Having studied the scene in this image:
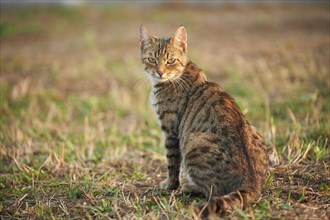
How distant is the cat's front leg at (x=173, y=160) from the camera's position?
4.32 metres

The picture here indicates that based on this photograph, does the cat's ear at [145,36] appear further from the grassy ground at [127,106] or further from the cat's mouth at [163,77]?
the grassy ground at [127,106]

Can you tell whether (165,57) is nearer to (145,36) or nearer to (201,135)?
(145,36)

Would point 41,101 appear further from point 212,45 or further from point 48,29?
point 48,29

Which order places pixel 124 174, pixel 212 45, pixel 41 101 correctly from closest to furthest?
pixel 124 174, pixel 41 101, pixel 212 45

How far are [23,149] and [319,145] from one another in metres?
3.80

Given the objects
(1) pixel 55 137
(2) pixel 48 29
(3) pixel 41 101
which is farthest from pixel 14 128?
(2) pixel 48 29

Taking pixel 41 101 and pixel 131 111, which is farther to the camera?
pixel 41 101

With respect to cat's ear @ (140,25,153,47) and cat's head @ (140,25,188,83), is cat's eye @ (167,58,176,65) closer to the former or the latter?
cat's head @ (140,25,188,83)

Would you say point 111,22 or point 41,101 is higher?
point 111,22

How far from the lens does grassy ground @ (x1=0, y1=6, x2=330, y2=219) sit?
162 inches

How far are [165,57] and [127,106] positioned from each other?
314 cm

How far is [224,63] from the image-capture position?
31.4 feet

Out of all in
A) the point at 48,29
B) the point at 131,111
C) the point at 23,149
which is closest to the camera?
the point at 23,149

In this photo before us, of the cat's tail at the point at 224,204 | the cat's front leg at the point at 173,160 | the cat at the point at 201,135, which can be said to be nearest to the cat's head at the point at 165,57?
the cat at the point at 201,135
